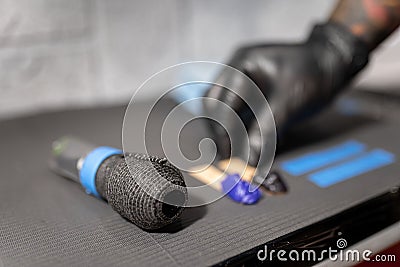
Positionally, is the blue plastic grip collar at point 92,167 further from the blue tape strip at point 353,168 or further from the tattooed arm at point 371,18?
the tattooed arm at point 371,18

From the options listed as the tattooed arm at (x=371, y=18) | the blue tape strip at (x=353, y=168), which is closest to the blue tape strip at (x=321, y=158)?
the blue tape strip at (x=353, y=168)

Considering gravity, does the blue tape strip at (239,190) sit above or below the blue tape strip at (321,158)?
above

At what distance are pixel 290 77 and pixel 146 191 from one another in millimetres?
301

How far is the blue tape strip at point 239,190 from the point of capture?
0.48 m

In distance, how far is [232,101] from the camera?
572mm

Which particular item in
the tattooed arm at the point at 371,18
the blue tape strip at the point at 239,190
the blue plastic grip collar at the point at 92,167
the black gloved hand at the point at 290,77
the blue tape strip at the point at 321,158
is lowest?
the blue tape strip at the point at 321,158

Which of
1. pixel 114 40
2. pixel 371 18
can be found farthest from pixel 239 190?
pixel 114 40

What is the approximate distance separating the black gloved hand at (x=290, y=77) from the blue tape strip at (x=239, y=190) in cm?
7

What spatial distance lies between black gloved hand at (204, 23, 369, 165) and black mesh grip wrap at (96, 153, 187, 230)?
18 centimetres

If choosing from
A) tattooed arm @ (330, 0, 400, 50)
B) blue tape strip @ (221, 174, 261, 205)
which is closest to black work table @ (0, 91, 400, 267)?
blue tape strip @ (221, 174, 261, 205)

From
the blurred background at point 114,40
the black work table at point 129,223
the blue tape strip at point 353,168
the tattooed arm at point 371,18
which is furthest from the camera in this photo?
the blurred background at point 114,40

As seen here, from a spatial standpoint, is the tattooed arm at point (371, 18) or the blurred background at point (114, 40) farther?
the blurred background at point (114, 40)

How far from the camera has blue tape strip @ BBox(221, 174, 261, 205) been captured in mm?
478

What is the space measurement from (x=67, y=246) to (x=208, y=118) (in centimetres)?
27
